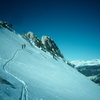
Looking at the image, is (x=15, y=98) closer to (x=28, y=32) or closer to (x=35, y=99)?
(x=35, y=99)

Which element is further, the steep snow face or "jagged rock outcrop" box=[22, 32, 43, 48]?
"jagged rock outcrop" box=[22, 32, 43, 48]

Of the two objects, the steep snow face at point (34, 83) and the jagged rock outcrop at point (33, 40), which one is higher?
the jagged rock outcrop at point (33, 40)

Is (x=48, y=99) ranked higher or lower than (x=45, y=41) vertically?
lower

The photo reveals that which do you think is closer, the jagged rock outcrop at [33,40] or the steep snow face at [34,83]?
the steep snow face at [34,83]

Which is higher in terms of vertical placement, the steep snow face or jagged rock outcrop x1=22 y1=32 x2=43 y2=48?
jagged rock outcrop x1=22 y1=32 x2=43 y2=48

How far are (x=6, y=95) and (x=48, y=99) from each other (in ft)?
19.3

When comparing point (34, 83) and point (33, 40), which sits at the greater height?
point (33, 40)

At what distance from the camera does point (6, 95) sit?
1173 centimetres

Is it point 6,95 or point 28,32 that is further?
point 28,32

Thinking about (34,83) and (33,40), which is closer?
(34,83)

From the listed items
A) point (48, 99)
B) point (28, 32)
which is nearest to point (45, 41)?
point (28, 32)

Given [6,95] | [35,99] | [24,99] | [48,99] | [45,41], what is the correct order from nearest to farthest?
[6,95]
[24,99]
[35,99]
[48,99]
[45,41]

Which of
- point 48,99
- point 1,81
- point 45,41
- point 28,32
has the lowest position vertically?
point 48,99

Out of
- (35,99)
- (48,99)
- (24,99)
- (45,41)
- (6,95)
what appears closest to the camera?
(6,95)
